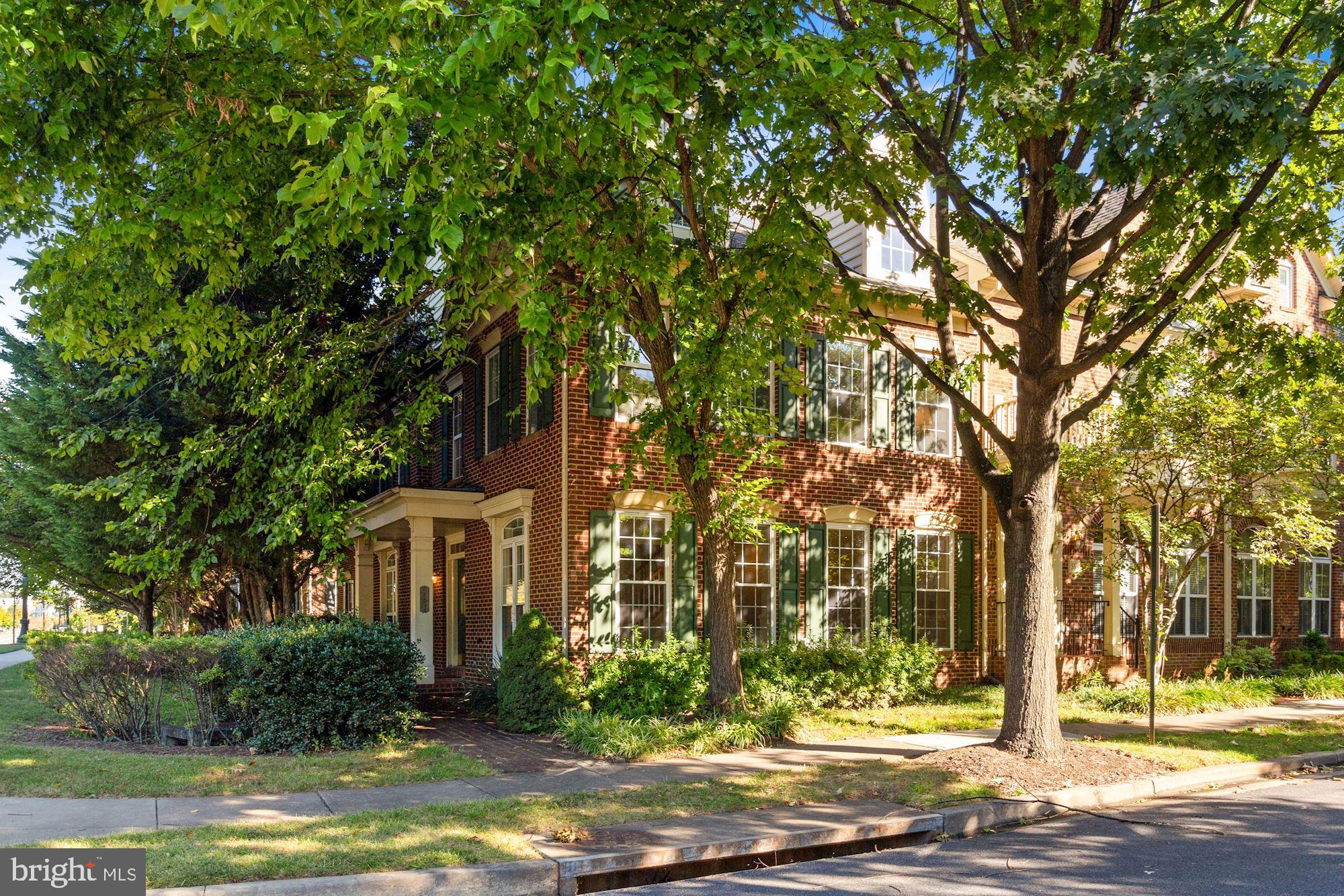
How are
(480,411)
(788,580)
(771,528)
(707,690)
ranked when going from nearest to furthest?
(707,690) → (788,580) → (771,528) → (480,411)

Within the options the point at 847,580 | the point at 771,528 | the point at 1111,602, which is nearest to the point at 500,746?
the point at 771,528

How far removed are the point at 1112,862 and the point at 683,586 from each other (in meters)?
8.17

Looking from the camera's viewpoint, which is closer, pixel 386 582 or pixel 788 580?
pixel 788 580

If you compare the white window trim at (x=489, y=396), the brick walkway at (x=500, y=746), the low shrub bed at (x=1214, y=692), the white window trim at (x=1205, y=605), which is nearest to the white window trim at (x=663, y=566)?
the brick walkway at (x=500, y=746)

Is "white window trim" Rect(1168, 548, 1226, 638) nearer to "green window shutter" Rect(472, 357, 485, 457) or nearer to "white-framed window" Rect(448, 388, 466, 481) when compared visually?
"green window shutter" Rect(472, 357, 485, 457)

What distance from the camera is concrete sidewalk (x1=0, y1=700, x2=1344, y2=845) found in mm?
7594

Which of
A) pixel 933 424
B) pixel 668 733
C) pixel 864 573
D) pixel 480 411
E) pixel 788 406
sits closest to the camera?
pixel 668 733

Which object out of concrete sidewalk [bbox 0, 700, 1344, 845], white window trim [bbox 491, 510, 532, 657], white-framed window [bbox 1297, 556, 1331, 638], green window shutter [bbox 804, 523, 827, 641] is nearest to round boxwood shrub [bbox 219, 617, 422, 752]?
concrete sidewalk [bbox 0, 700, 1344, 845]

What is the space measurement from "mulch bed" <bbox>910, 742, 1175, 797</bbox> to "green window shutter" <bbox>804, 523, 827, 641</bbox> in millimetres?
5300

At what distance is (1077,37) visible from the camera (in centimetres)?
998

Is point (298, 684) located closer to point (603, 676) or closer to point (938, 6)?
point (603, 676)

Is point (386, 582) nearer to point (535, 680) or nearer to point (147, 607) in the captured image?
point (147, 607)

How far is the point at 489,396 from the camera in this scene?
56.8 feet

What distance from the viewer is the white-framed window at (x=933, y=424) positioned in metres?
17.7
